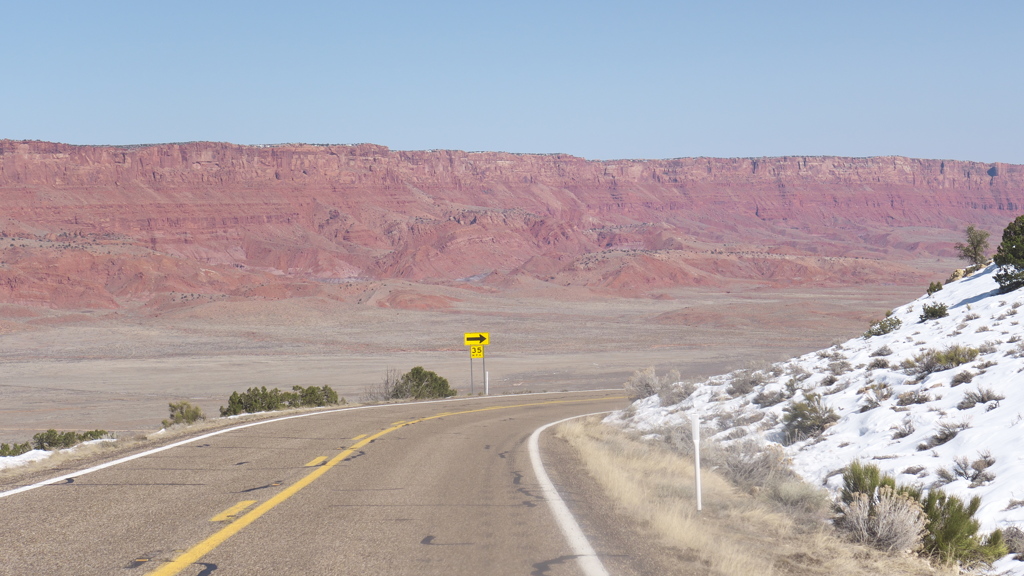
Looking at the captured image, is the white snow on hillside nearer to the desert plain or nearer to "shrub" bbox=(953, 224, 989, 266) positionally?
the desert plain

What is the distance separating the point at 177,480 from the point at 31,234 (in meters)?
129

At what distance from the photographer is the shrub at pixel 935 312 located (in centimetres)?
1521

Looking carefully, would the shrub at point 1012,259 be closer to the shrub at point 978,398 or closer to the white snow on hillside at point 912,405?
the white snow on hillside at point 912,405

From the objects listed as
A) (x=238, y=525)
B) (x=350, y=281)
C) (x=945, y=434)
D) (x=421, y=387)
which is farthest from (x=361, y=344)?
(x=350, y=281)

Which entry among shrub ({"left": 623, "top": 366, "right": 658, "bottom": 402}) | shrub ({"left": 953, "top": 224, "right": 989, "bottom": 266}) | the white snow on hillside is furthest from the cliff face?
the white snow on hillside

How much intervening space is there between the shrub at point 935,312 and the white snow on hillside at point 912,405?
0.14m

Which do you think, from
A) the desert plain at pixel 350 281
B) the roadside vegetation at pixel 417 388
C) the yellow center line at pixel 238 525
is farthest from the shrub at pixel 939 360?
the roadside vegetation at pixel 417 388

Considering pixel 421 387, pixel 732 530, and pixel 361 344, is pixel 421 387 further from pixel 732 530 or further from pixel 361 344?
pixel 361 344

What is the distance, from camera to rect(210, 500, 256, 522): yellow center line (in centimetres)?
652

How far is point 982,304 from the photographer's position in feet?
47.9

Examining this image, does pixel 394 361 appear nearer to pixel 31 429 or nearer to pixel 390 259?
pixel 31 429

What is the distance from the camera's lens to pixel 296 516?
668 centimetres

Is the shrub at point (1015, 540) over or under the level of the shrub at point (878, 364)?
under

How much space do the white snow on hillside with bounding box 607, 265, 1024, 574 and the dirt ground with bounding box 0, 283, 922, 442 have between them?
10.1 m
